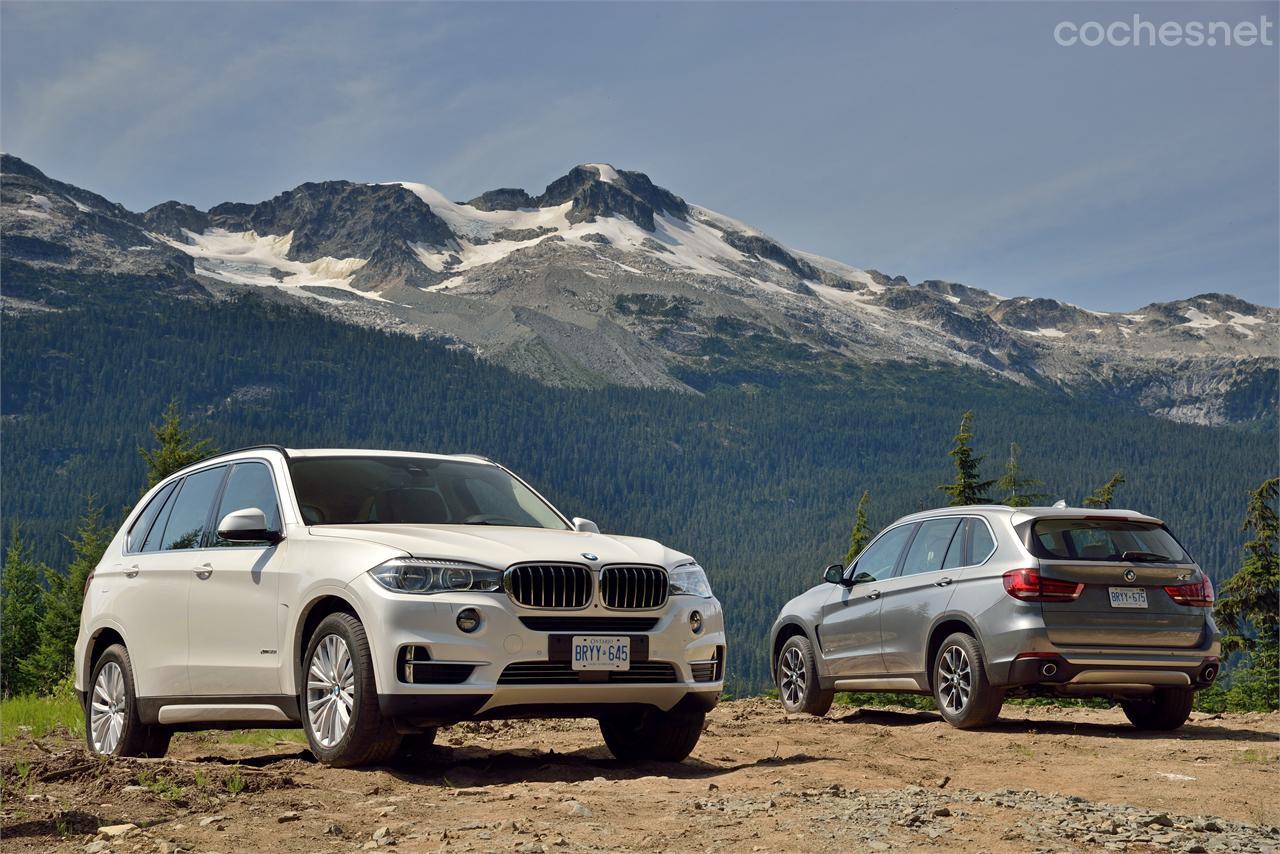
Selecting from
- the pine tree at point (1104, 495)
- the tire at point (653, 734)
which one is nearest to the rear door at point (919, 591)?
the tire at point (653, 734)

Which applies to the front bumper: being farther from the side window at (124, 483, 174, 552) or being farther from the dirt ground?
the side window at (124, 483, 174, 552)

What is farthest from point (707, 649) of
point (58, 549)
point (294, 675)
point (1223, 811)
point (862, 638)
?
point (58, 549)

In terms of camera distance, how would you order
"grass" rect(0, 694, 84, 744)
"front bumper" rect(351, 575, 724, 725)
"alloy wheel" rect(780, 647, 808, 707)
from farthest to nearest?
"alloy wheel" rect(780, 647, 808, 707), "grass" rect(0, 694, 84, 744), "front bumper" rect(351, 575, 724, 725)

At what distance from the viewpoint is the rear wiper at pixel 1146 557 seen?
1091cm

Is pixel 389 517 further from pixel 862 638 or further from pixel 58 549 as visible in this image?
pixel 58 549

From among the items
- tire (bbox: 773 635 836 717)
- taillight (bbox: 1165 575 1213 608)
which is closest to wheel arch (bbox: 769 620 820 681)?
tire (bbox: 773 635 836 717)

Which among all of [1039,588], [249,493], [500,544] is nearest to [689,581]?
[500,544]

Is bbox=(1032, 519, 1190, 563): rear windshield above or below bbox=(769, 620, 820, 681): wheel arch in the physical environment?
above

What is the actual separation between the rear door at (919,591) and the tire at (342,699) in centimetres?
558

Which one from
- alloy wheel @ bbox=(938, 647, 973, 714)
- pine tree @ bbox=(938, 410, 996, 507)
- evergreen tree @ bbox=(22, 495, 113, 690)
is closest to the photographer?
alloy wheel @ bbox=(938, 647, 973, 714)

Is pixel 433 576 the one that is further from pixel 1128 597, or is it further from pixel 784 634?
pixel 784 634

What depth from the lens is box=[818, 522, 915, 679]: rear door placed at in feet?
40.6

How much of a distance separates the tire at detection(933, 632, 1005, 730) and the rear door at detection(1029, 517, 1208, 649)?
0.67 meters

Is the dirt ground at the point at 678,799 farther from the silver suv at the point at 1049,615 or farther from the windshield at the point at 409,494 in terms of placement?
the windshield at the point at 409,494
